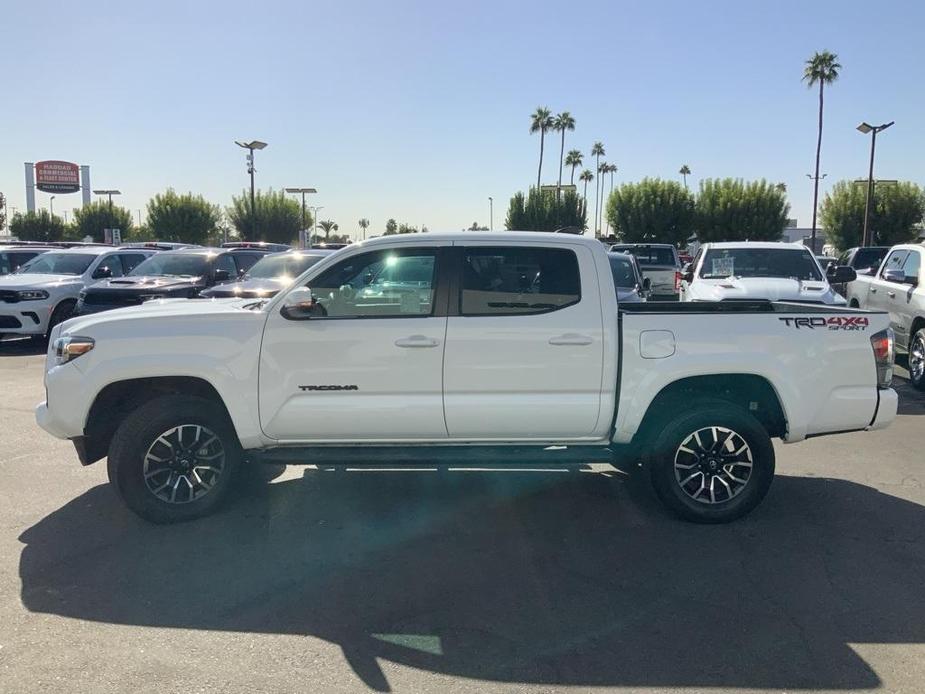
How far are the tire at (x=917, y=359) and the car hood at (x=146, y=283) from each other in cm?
1122

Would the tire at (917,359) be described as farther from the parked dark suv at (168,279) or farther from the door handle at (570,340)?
the parked dark suv at (168,279)

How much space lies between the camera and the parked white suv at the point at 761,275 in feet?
35.0

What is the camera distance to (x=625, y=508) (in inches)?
219

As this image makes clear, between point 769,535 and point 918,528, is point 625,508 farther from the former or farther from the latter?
point 918,528

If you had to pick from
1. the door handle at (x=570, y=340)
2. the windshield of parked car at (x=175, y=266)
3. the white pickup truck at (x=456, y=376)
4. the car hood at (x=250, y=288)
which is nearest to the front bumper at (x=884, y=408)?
the white pickup truck at (x=456, y=376)

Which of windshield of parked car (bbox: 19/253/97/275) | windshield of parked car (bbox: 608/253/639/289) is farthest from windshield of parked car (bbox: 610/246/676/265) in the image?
windshield of parked car (bbox: 19/253/97/275)

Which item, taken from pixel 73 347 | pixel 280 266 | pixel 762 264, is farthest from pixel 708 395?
pixel 280 266

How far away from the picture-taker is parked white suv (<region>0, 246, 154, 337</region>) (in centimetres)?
1352

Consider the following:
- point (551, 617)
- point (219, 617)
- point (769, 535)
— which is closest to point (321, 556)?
point (219, 617)

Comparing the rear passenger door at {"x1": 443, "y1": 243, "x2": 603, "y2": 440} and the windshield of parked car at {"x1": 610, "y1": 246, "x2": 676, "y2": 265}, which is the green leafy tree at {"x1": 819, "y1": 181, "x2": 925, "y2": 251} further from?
the rear passenger door at {"x1": 443, "y1": 243, "x2": 603, "y2": 440}

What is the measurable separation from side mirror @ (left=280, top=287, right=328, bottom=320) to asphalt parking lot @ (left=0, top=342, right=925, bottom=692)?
1.40 m

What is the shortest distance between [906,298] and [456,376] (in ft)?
27.0

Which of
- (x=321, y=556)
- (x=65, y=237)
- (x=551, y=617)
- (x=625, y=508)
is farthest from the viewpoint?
(x=65, y=237)

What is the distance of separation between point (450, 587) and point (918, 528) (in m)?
3.22
